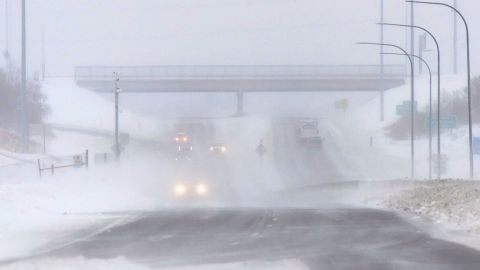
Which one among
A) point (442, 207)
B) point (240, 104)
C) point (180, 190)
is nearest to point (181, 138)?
point (240, 104)

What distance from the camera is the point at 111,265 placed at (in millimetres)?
15789

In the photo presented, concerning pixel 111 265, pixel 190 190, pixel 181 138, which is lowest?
pixel 190 190

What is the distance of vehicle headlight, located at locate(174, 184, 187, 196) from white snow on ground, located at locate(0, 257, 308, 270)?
108 feet

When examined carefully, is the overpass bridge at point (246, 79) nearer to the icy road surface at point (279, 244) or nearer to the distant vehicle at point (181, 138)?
the distant vehicle at point (181, 138)

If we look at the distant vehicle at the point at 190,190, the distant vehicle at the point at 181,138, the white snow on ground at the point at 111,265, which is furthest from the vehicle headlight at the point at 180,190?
the distant vehicle at the point at 181,138

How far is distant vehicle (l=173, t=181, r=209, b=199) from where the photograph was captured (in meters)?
49.8

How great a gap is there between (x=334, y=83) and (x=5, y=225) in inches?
3599

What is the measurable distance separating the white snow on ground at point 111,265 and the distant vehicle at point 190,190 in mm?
33012

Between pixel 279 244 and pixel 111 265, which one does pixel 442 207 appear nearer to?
pixel 279 244

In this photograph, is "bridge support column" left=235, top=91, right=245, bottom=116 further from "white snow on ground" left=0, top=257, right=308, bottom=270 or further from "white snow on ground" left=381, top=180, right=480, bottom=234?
"white snow on ground" left=0, top=257, right=308, bottom=270

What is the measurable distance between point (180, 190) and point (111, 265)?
112 ft

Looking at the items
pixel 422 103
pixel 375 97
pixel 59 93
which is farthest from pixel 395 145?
pixel 59 93

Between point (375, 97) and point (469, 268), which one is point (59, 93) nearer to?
point (375, 97)

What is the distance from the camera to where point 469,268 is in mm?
15734
